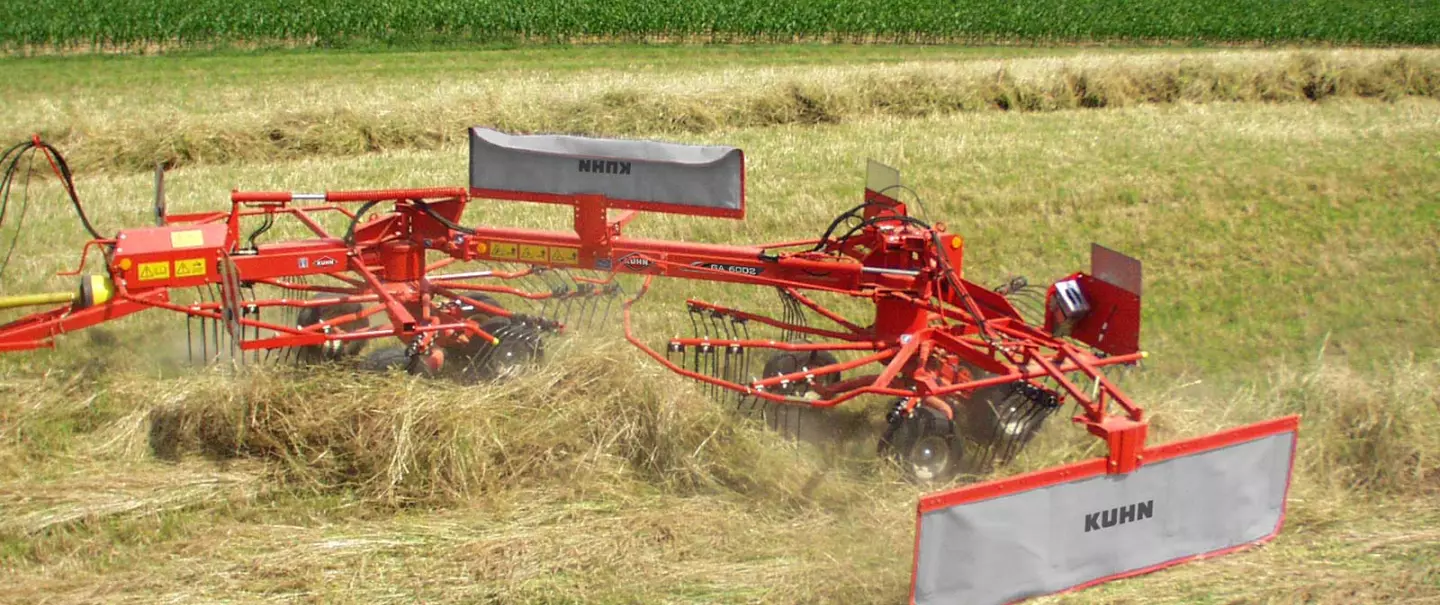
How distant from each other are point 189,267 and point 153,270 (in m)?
0.17

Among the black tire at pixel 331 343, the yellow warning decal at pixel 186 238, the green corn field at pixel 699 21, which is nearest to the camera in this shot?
the yellow warning decal at pixel 186 238

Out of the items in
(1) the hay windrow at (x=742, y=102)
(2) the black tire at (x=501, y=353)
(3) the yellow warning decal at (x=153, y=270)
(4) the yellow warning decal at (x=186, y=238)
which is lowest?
(2) the black tire at (x=501, y=353)

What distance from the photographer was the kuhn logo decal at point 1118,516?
18.8ft

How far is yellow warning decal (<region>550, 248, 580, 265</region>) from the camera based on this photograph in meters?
7.52

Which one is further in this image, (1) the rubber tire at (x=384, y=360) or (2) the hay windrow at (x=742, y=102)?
(2) the hay windrow at (x=742, y=102)

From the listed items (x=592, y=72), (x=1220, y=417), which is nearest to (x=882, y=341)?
(x=1220, y=417)

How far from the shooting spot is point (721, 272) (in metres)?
7.40

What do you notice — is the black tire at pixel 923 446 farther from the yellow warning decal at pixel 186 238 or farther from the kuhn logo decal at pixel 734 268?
the yellow warning decal at pixel 186 238

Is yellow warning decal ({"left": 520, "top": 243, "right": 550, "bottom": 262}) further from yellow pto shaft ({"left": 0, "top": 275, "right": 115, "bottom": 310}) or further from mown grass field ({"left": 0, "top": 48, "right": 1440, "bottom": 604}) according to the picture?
yellow pto shaft ({"left": 0, "top": 275, "right": 115, "bottom": 310})

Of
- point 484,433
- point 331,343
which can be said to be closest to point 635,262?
point 484,433

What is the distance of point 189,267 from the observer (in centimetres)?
715

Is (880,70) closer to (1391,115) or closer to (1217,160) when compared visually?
(1217,160)

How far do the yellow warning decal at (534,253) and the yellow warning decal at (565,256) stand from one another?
3 centimetres

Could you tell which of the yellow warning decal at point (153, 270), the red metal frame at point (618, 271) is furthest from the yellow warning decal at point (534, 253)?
the yellow warning decal at point (153, 270)
